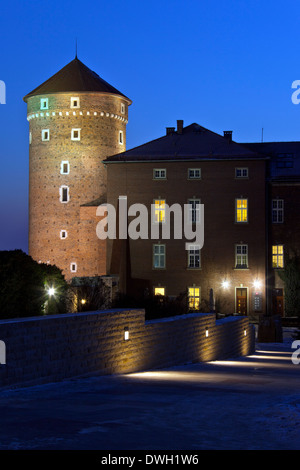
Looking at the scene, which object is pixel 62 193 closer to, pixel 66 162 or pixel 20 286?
pixel 66 162

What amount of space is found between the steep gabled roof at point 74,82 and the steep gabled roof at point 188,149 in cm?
1554

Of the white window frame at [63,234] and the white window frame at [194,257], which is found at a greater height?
the white window frame at [63,234]

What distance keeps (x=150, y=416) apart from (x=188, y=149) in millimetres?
46689

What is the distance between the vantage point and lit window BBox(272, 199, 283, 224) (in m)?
53.8

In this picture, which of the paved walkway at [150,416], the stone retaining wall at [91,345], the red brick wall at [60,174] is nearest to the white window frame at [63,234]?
the red brick wall at [60,174]

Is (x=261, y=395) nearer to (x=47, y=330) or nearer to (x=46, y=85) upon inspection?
(x=47, y=330)

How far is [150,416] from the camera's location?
833 centimetres

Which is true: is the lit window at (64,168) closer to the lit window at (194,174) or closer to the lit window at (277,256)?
the lit window at (194,174)

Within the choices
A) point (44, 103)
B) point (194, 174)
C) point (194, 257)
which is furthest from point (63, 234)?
point (194, 174)

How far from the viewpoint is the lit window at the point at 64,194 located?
66438 mm

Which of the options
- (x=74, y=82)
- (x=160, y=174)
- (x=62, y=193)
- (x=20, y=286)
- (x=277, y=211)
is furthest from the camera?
(x=74, y=82)
